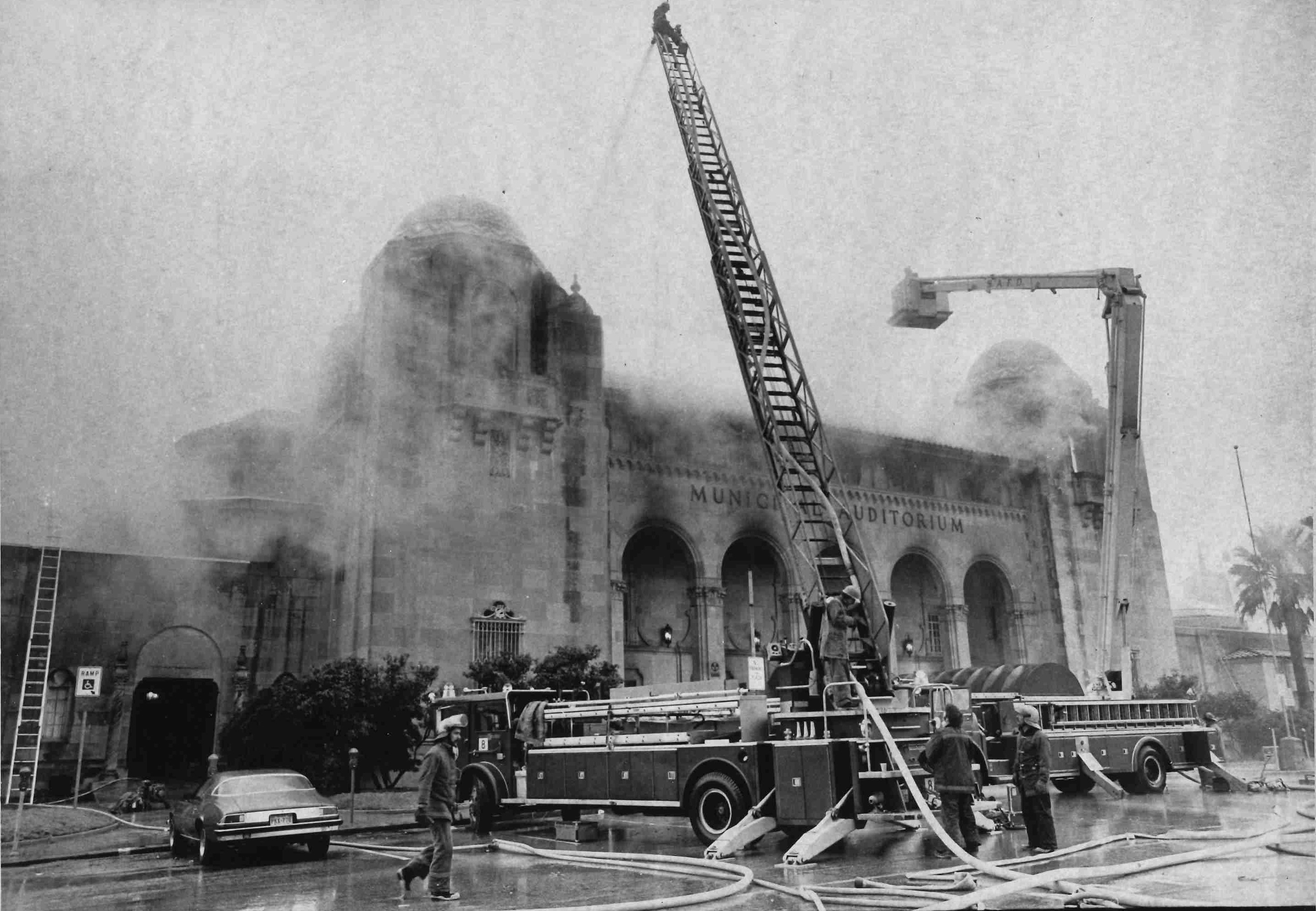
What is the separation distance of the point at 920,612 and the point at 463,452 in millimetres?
19015

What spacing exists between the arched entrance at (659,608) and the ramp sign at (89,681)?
15312 millimetres

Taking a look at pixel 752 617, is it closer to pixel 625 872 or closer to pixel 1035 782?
pixel 625 872

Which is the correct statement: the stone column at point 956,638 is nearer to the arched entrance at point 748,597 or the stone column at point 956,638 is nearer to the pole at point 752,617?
the arched entrance at point 748,597

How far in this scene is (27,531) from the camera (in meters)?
23.0

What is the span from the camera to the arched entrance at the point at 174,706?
24.5 meters

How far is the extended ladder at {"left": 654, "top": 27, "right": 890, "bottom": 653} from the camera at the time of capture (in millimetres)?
17094

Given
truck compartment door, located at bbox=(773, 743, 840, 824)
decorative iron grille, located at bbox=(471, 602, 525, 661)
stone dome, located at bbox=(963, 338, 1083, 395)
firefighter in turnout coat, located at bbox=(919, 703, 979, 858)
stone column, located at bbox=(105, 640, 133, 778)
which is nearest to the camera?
firefighter in turnout coat, located at bbox=(919, 703, 979, 858)

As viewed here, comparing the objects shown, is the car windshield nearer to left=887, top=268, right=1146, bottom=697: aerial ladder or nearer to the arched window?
the arched window

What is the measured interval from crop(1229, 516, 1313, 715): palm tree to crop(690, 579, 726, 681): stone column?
16034mm

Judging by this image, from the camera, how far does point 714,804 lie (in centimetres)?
1318

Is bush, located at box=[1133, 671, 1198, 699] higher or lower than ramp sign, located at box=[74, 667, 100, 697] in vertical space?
lower

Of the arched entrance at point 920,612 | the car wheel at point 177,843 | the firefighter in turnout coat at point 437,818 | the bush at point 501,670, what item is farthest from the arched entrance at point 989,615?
the firefighter in turnout coat at point 437,818

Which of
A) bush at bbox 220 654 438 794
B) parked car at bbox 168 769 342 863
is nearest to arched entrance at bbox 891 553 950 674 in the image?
bush at bbox 220 654 438 794

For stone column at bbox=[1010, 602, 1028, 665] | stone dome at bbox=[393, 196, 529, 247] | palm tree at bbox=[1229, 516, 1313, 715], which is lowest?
palm tree at bbox=[1229, 516, 1313, 715]
